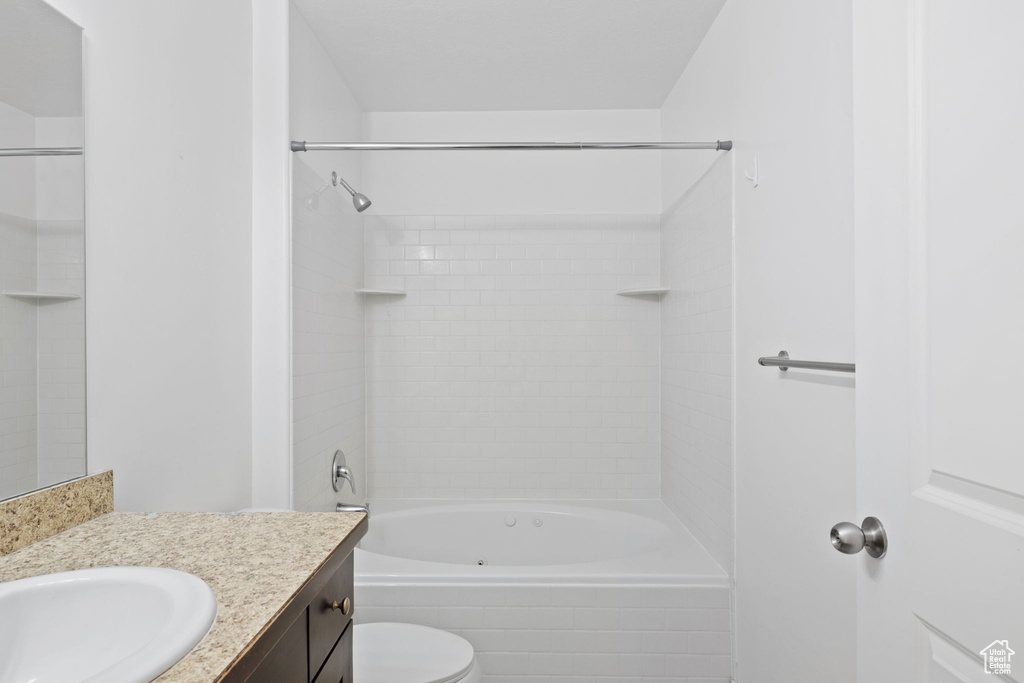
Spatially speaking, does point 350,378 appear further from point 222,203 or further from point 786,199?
point 786,199

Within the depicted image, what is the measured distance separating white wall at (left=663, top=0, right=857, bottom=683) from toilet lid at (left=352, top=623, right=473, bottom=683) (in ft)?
3.08

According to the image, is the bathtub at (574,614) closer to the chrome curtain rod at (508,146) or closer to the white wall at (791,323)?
the white wall at (791,323)

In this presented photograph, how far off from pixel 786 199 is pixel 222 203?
65.3 inches

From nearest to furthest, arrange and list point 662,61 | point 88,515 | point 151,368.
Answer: point 88,515 → point 151,368 → point 662,61

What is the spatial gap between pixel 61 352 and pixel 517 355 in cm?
219

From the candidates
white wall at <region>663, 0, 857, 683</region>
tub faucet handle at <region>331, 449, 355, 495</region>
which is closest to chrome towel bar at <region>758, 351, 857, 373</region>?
white wall at <region>663, 0, 857, 683</region>

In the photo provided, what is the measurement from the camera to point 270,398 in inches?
77.7

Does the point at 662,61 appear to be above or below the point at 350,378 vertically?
above

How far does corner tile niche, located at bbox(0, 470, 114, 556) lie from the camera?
0.94 meters

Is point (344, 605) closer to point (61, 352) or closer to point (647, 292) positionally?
point (61, 352)

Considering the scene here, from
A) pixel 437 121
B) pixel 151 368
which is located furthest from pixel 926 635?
pixel 437 121

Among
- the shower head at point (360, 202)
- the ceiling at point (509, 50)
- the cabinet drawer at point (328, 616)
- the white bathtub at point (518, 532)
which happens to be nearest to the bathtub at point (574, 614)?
the white bathtub at point (518, 532)

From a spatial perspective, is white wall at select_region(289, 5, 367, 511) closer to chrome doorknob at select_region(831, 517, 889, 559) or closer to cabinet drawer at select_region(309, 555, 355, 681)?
cabinet drawer at select_region(309, 555, 355, 681)
